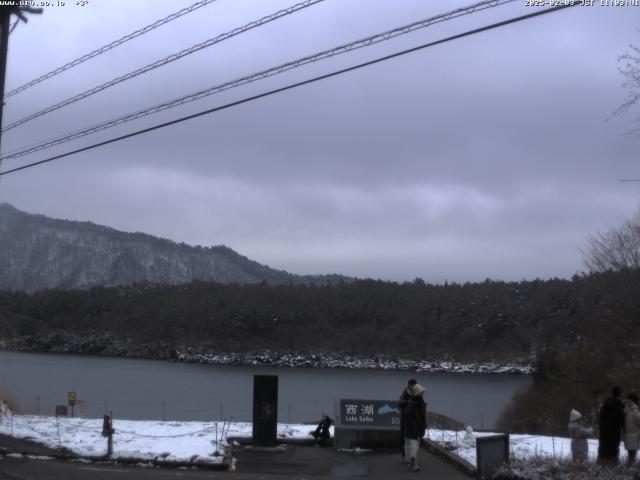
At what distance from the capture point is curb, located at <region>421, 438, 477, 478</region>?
13.3 m

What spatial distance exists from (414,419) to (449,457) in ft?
5.53

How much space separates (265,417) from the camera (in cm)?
1662

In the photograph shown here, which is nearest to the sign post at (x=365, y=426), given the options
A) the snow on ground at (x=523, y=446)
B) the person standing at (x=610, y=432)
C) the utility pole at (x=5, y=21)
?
the snow on ground at (x=523, y=446)

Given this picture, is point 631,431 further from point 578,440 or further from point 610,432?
point 578,440

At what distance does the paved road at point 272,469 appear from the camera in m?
13.3

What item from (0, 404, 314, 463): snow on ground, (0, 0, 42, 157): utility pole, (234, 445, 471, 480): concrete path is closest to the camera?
(234, 445, 471, 480): concrete path

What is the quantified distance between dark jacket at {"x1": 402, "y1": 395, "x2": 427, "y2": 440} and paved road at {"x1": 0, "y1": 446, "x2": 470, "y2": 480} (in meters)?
0.72

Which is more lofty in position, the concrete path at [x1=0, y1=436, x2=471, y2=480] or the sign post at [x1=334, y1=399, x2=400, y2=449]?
the sign post at [x1=334, y1=399, x2=400, y2=449]

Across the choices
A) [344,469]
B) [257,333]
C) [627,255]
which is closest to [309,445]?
[344,469]

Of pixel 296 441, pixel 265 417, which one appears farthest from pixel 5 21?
pixel 296 441

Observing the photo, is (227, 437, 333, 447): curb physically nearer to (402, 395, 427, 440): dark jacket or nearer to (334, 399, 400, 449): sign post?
(334, 399, 400, 449): sign post

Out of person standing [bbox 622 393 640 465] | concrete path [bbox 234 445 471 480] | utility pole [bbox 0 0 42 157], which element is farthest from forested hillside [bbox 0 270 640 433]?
utility pole [bbox 0 0 42 157]

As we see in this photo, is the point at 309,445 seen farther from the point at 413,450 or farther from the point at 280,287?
the point at 280,287

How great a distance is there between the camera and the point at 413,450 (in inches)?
543
